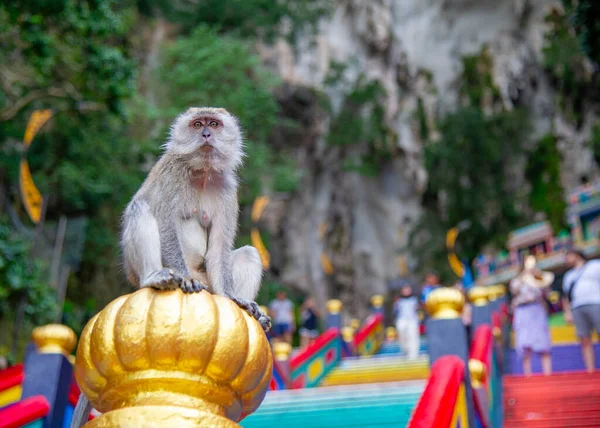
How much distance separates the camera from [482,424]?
348 cm

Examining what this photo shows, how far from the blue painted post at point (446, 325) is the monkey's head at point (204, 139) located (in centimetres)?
135

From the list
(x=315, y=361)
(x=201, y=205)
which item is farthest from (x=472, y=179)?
(x=201, y=205)

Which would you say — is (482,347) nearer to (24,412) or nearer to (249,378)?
(24,412)

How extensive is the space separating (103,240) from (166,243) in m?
9.66

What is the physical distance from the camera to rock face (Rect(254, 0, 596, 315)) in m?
20.5

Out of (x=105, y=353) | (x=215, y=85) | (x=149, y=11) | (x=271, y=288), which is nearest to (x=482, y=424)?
(x=105, y=353)

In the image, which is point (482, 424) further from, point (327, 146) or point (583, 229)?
point (327, 146)

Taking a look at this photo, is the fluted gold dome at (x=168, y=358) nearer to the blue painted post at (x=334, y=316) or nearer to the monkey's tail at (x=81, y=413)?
the monkey's tail at (x=81, y=413)

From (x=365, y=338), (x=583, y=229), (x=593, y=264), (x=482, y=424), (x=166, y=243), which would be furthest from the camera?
(x=583, y=229)

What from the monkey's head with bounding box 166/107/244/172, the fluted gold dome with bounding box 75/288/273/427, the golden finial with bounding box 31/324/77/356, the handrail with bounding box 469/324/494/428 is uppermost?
the monkey's head with bounding box 166/107/244/172

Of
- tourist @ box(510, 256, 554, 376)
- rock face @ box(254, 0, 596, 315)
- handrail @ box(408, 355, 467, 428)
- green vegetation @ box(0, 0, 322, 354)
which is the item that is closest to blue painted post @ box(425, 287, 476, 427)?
handrail @ box(408, 355, 467, 428)

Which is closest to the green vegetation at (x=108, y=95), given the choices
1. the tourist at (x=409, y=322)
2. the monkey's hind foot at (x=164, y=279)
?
the tourist at (x=409, y=322)

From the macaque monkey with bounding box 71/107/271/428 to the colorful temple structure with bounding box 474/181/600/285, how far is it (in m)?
12.7

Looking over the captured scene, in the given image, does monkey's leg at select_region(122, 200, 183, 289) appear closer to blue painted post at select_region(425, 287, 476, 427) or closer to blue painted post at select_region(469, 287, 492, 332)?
blue painted post at select_region(425, 287, 476, 427)
